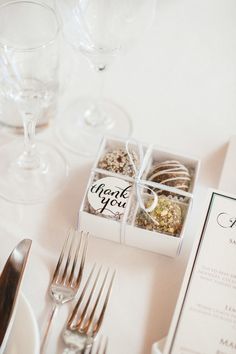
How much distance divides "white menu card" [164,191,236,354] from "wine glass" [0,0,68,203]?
233mm

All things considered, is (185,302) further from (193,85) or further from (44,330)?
(193,85)

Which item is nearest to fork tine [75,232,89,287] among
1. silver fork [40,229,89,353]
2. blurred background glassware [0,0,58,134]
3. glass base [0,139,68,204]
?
silver fork [40,229,89,353]

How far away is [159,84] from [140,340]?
0.43 meters

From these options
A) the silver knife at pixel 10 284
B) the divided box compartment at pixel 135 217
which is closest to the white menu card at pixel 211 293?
the divided box compartment at pixel 135 217

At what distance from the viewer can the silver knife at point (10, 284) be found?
555mm

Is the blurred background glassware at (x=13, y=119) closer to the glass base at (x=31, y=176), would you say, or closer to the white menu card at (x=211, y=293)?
the glass base at (x=31, y=176)

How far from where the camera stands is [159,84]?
89 centimetres

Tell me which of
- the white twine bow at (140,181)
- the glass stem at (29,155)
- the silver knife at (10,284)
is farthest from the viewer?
the glass stem at (29,155)

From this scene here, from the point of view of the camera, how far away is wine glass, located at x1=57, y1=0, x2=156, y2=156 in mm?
758

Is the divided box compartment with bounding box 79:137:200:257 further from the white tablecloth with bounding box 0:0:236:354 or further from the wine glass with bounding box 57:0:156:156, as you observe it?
the wine glass with bounding box 57:0:156:156

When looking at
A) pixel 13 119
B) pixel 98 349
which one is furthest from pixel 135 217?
pixel 13 119

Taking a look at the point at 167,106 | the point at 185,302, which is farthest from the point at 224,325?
the point at 167,106

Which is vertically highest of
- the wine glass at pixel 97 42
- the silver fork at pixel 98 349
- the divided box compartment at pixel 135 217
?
the wine glass at pixel 97 42

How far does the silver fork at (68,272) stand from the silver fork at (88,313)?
0.01 metres
